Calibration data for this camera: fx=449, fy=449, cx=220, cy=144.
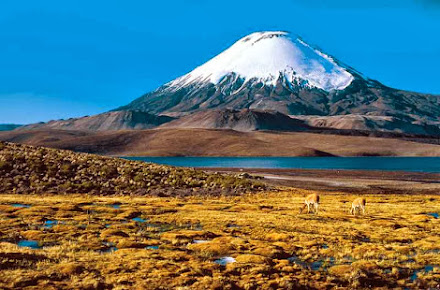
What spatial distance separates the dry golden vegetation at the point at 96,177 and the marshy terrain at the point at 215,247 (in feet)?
49.2

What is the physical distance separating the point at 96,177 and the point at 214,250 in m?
50.3

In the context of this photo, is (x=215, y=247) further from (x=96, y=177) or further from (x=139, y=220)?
(x=96, y=177)

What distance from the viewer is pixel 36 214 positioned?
38281 mm

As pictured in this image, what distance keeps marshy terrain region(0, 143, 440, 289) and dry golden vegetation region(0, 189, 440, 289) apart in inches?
2.2

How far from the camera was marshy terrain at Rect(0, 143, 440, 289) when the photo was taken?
19344mm

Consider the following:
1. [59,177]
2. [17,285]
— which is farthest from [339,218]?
[59,177]

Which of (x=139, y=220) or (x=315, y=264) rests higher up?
(x=315, y=264)

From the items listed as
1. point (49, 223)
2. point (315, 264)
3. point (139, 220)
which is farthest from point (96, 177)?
point (315, 264)

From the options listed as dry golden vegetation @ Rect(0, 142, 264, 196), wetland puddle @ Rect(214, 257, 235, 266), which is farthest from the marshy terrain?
dry golden vegetation @ Rect(0, 142, 264, 196)

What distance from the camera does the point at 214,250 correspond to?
25266 mm

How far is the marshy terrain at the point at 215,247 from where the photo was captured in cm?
1934

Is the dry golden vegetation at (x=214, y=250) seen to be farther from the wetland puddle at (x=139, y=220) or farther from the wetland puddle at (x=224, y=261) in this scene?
the wetland puddle at (x=139, y=220)

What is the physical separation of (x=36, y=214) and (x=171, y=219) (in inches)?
454

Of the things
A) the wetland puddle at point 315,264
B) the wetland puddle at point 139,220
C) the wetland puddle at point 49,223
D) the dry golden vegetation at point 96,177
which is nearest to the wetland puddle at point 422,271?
the wetland puddle at point 315,264
